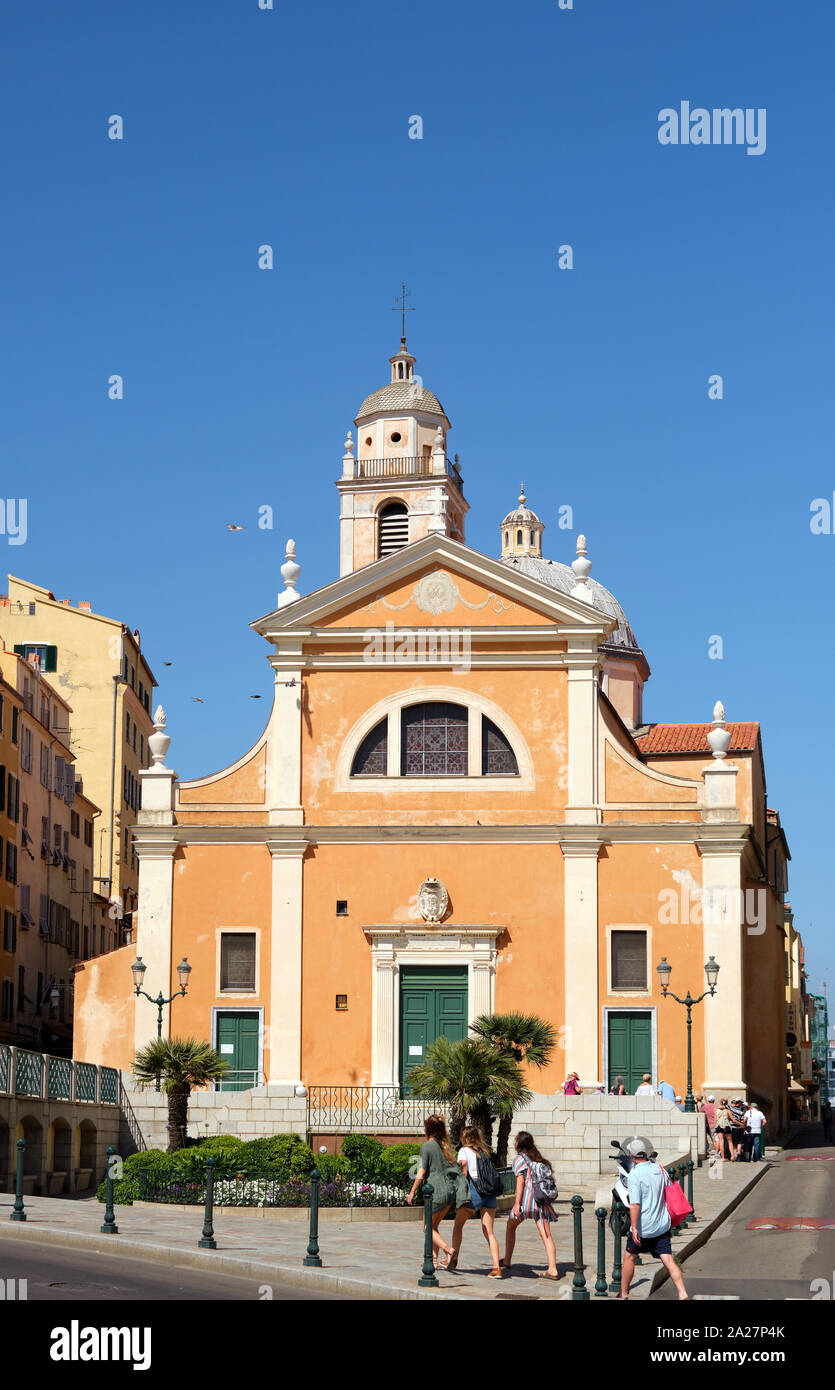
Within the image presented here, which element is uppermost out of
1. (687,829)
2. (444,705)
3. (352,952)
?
(444,705)

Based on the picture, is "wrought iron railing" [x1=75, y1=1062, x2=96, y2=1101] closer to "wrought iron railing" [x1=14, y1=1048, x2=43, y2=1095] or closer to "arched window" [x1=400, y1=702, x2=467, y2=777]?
"wrought iron railing" [x1=14, y1=1048, x2=43, y2=1095]

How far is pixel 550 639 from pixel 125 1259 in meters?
23.4

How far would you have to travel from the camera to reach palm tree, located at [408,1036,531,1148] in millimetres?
27422

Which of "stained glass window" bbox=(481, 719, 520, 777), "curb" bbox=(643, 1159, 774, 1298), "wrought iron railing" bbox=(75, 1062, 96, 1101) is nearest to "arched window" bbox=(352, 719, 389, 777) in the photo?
"stained glass window" bbox=(481, 719, 520, 777)

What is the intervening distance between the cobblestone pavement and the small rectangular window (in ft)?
40.2

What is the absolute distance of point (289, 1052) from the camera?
129ft

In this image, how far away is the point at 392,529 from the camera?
2005 inches

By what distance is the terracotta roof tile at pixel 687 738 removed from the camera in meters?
51.4

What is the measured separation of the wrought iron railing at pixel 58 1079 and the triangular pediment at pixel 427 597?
40.7 ft

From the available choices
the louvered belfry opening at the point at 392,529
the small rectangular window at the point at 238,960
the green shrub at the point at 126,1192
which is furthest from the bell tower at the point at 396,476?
the green shrub at the point at 126,1192

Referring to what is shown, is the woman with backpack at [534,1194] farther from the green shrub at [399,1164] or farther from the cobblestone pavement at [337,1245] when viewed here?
the green shrub at [399,1164]
